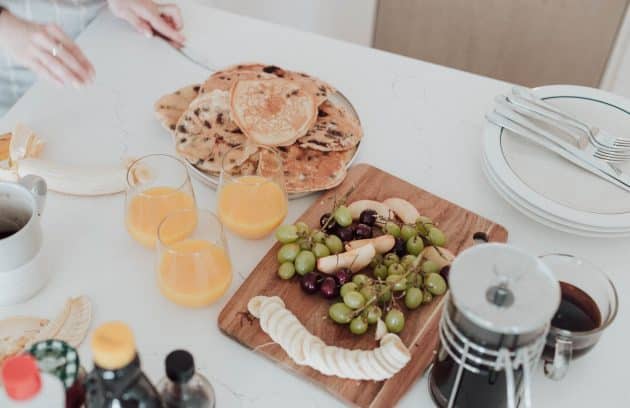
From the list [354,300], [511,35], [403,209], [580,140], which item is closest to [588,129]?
[580,140]

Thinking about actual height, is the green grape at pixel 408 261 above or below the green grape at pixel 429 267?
above

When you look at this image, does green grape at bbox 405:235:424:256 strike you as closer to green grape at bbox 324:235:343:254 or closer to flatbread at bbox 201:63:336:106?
green grape at bbox 324:235:343:254

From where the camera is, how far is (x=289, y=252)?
1.06 metres

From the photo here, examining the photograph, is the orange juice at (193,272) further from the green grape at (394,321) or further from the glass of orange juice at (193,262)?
the green grape at (394,321)

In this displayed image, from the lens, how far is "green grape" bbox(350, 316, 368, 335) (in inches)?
38.4

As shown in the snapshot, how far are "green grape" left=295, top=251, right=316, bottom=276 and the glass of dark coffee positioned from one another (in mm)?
331

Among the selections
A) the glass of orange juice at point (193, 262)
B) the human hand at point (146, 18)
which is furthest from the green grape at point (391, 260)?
the human hand at point (146, 18)

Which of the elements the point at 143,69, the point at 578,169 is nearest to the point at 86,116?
the point at 143,69

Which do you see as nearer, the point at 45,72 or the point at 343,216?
the point at 343,216

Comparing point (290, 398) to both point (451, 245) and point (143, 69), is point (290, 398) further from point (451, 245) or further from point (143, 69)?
point (143, 69)

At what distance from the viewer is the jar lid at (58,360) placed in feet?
2.44

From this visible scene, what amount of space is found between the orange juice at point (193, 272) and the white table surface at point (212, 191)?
38 mm

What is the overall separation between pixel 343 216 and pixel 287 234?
0.10 metres

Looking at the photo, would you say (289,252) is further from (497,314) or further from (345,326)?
(497,314)
